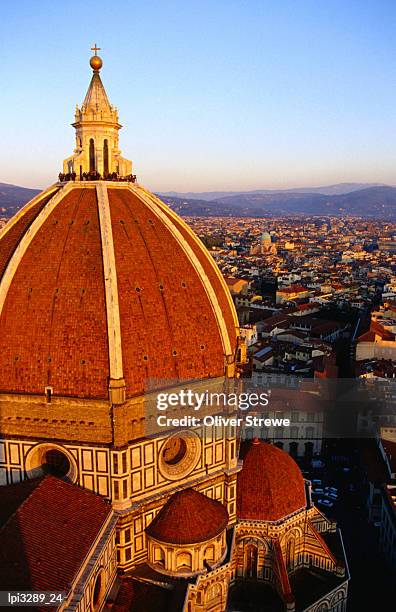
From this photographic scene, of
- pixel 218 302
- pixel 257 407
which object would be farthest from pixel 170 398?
pixel 257 407

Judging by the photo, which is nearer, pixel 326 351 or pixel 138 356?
pixel 138 356

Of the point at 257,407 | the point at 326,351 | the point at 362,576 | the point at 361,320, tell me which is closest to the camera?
the point at 362,576

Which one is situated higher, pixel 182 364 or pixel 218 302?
pixel 218 302

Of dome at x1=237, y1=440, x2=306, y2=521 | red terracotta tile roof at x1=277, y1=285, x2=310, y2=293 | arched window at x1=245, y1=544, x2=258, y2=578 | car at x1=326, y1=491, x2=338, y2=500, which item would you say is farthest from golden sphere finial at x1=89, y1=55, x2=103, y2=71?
red terracotta tile roof at x1=277, y1=285, x2=310, y2=293

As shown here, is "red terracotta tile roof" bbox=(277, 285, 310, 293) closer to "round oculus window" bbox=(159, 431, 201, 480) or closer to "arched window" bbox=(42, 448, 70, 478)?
"round oculus window" bbox=(159, 431, 201, 480)

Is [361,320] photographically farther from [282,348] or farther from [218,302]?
[218,302]

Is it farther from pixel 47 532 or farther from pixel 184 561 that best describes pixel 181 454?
A: pixel 47 532

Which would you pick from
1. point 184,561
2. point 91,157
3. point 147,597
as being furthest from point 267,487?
point 91,157
